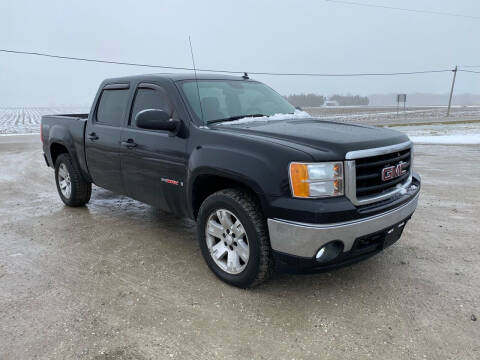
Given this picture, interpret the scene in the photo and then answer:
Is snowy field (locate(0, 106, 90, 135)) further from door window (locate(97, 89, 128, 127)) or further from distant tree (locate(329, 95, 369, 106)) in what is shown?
distant tree (locate(329, 95, 369, 106))

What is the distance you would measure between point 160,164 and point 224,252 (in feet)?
3.70

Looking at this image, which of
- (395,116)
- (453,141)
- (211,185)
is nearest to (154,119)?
(211,185)

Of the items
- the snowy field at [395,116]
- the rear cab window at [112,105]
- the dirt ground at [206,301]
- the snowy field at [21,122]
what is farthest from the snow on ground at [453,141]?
the snowy field at [21,122]

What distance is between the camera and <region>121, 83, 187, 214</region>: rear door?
3.69m

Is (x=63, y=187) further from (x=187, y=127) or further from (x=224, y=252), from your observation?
(x=224, y=252)

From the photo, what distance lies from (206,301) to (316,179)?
4.30 ft

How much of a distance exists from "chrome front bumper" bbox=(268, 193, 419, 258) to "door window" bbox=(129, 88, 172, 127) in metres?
1.75

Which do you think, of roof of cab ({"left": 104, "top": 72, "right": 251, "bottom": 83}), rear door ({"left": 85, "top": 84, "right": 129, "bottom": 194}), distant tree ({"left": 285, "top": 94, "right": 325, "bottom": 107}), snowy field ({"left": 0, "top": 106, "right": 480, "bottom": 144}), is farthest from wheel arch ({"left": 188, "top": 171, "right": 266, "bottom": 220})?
distant tree ({"left": 285, "top": 94, "right": 325, "bottom": 107})

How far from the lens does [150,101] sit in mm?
4125

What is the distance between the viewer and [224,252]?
10.9 feet

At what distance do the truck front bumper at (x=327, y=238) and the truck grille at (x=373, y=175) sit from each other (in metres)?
0.19

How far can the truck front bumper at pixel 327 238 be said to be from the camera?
106 inches

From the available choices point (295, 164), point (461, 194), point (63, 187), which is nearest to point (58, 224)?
point (63, 187)

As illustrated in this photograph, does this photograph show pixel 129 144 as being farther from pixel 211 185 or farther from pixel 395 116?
pixel 395 116
